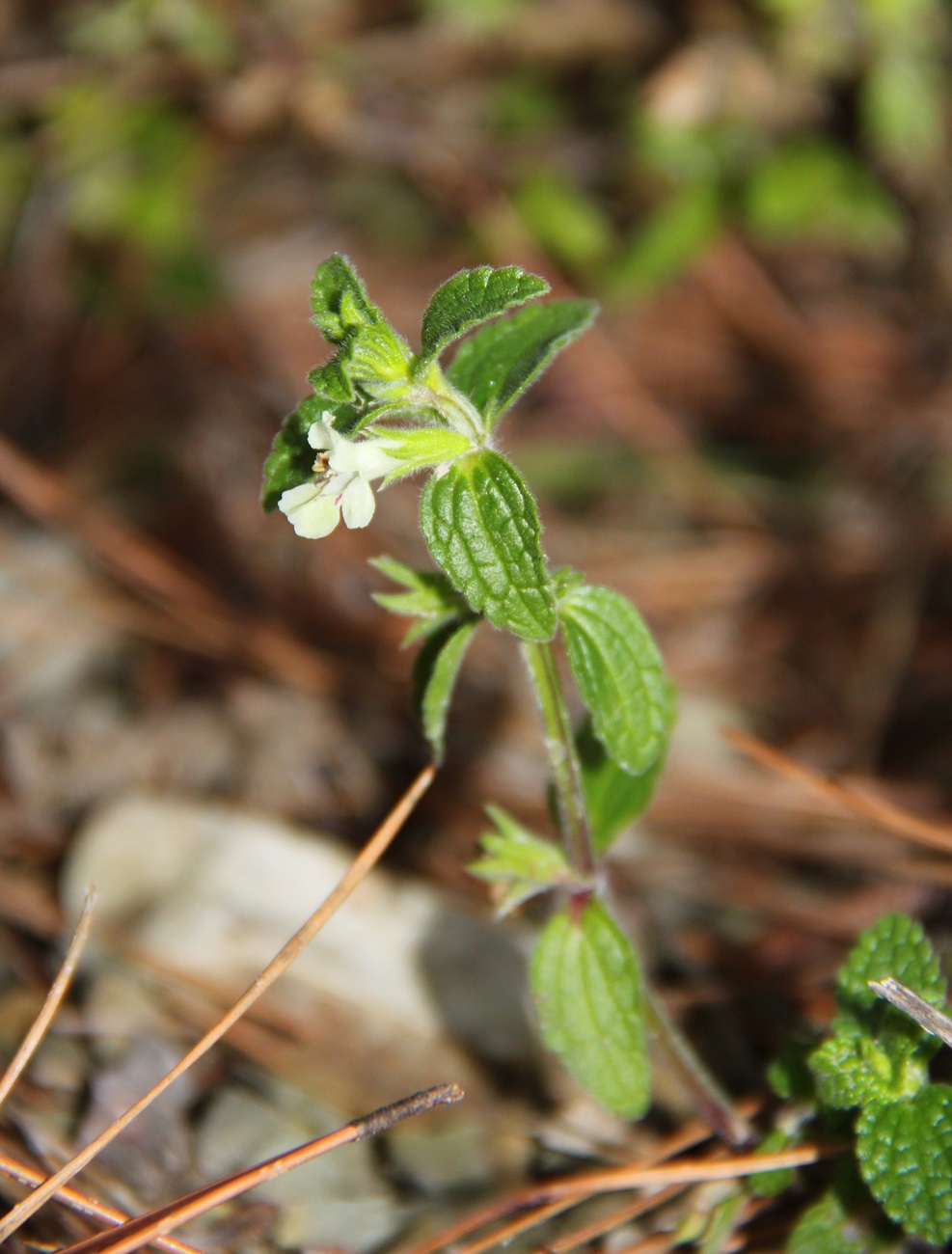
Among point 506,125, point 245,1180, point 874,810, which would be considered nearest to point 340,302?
point 245,1180

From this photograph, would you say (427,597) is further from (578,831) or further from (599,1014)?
(599,1014)

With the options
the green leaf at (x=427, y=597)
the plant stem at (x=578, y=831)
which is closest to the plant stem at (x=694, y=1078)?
the plant stem at (x=578, y=831)

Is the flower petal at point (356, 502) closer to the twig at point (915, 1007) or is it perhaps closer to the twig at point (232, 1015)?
the twig at point (232, 1015)

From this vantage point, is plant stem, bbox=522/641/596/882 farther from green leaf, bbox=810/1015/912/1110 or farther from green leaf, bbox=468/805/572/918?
green leaf, bbox=810/1015/912/1110

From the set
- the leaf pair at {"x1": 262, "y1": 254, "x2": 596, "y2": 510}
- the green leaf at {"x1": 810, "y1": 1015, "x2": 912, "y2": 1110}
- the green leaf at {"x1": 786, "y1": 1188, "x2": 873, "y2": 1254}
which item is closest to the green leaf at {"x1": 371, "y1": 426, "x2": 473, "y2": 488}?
the leaf pair at {"x1": 262, "y1": 254, "x2": 596, "y2": 510}

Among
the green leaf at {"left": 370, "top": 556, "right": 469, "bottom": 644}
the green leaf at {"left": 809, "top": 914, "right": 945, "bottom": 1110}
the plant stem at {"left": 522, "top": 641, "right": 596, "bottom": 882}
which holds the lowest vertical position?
the green leaf at {"left": 809, "top": 914, "right": 945, "bottom": 1110}
